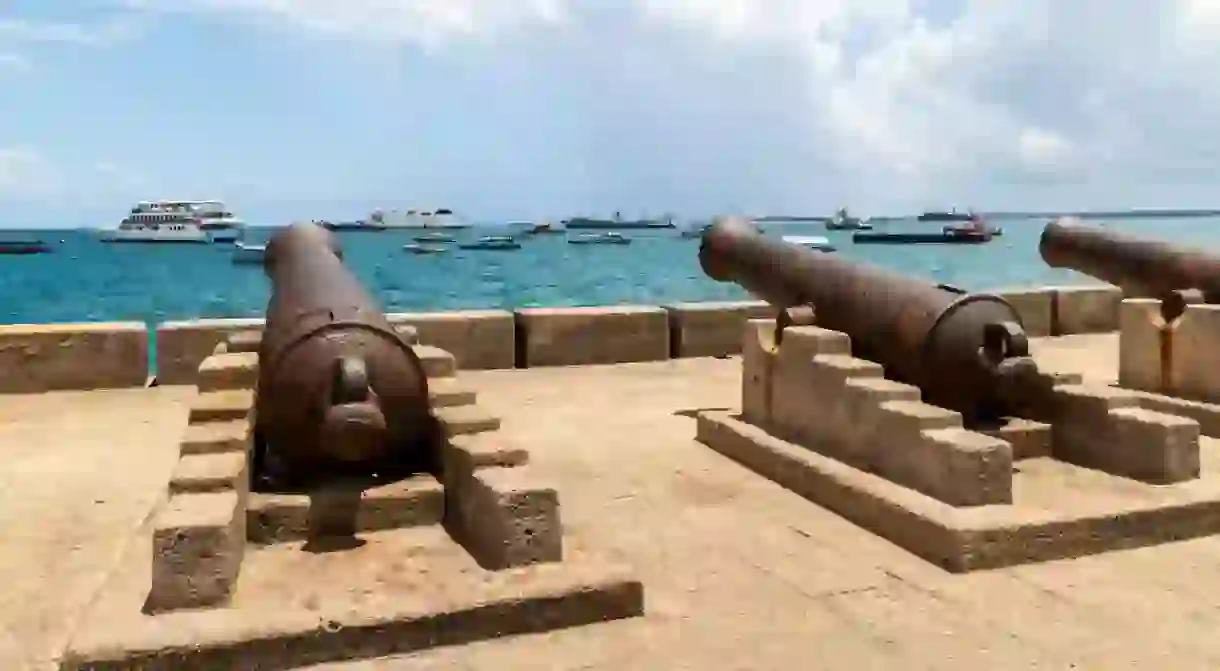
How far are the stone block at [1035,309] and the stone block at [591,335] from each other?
3.95 m

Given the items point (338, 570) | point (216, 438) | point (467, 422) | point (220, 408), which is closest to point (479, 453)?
Answer: point (467, 422)

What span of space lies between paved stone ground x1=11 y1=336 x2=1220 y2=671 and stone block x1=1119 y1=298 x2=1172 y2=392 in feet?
10.3

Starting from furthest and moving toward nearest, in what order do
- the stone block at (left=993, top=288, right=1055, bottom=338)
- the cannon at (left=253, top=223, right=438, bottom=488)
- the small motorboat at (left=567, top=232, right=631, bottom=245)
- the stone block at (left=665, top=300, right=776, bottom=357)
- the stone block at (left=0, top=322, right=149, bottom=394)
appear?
the small motorboat at (left=567, top=232, right=631, bottom=245) < the stone block at (left=993, top=288, right=1055, bottom=338) < the stone block at (left=665, top=300, right=776, bottom=357) < the stone block at (left=0, top=322, right=149, bottom=394) < the cannon at (left=253, top=223, right=438, bottom=488)

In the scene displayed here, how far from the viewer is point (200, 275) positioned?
214 ft

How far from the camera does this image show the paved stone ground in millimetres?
3436

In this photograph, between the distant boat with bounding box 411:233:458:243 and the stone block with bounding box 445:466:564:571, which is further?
the distant boat with bounding box 411:233:458:243

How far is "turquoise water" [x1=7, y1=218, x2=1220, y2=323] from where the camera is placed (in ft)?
153

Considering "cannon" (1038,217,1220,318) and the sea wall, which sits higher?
"cannon" (1038,217,1220,318)

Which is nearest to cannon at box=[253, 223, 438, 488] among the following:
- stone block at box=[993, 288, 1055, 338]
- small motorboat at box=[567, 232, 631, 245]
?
stone block at box=[993, 288, 1055, 338]


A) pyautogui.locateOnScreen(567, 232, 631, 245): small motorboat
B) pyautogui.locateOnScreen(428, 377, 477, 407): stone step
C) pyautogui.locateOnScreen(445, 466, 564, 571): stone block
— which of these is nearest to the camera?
pyautogui.locateOnScreen(445, 466, 564, 571): stone block

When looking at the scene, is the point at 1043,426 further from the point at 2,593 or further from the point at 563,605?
the point at 2,593

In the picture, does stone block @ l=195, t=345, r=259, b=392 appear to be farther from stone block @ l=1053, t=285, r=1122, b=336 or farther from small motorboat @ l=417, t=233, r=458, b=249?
small motorboat @ l=417, t=233, r=458, b=249

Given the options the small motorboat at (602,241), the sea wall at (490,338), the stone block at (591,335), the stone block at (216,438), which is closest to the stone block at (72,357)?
the sea wall at (490,338)

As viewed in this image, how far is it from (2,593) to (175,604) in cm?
96
